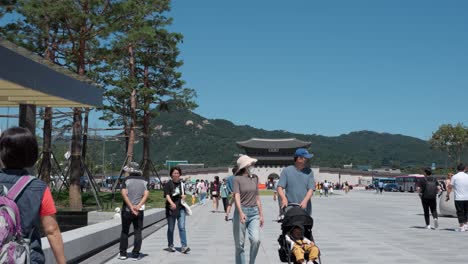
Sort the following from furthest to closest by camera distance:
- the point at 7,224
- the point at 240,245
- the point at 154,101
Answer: the point at 154,101 → the point at 240,245 → the point at 7,224

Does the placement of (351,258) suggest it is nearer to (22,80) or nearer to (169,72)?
(22,80)

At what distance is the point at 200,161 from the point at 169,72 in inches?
5358

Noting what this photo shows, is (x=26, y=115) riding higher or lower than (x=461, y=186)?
higher

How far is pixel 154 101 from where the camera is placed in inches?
1447

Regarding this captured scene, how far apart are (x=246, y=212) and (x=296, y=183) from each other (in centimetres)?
75

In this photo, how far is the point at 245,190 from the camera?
747 cm

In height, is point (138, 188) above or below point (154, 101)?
below

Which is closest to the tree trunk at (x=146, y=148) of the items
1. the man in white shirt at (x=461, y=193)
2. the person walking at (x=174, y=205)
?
the man in white shirt at (x=461, y=193)

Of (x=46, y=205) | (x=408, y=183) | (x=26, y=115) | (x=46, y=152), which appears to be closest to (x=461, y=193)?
(x=26, y=115)

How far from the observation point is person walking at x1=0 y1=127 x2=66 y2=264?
315 cm

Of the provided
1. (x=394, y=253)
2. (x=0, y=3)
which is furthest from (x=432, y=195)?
(x=0, y=3)

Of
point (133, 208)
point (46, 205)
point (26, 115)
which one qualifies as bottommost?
point (133, 208)

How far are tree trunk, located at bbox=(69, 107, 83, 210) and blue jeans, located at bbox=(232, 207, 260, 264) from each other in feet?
50.8

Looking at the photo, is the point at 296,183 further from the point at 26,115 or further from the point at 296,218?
the point at 26,115
